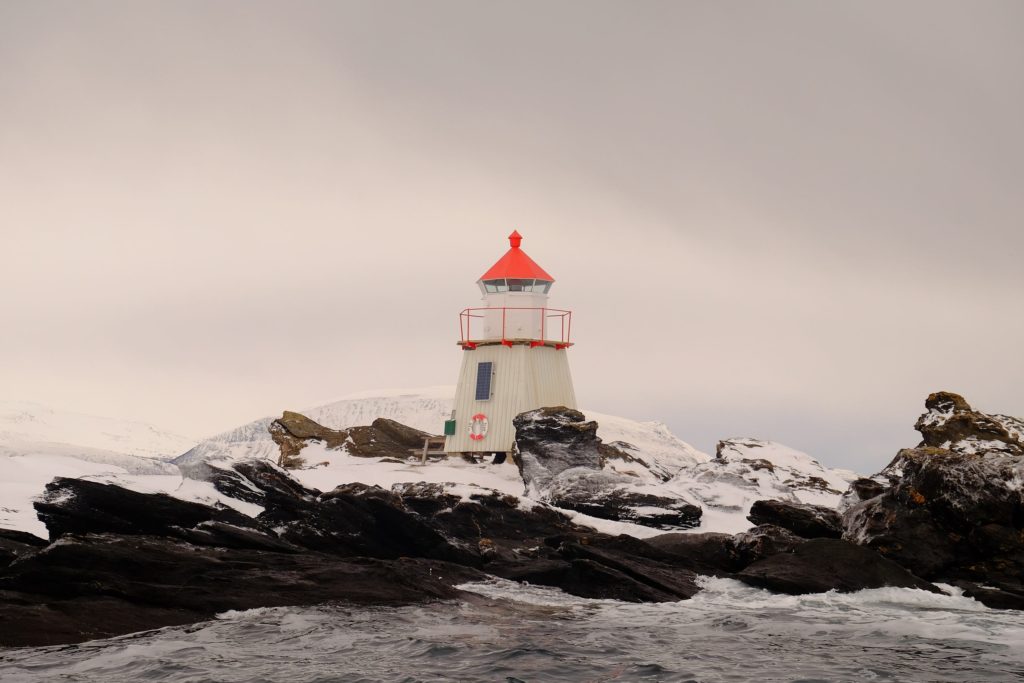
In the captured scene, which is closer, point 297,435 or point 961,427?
point 961,427

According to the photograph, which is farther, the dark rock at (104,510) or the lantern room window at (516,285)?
the lantern room window at (516,285)

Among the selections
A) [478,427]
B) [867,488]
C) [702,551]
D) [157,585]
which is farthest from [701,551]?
[478,427]

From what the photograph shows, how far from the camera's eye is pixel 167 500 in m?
24.2

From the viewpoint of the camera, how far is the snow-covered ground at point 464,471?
28203mm

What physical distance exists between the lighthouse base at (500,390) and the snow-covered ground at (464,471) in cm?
110

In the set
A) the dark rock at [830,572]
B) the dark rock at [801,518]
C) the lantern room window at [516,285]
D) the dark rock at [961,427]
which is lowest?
the dark rock at [830,572]

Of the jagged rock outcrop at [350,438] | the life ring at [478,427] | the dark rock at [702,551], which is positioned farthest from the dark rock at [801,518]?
the jagged rock outcrop at [350,438]

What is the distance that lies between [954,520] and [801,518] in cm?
414

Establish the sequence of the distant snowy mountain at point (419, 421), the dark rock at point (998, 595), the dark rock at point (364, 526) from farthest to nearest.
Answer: the distant snowy mountain at point (419, 421), the dark rock at point (364, 526), the dark rock at point (998, 595)

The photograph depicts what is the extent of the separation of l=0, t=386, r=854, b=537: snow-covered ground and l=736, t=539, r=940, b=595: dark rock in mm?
5479

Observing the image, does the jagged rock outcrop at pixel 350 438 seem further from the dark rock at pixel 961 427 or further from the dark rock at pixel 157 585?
the dark rock at pixel 157 585

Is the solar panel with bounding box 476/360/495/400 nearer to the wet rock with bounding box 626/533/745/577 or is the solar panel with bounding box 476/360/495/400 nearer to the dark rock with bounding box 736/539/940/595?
the wet rock with bounding box 626/533/745/577

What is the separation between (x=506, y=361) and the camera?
44500mm

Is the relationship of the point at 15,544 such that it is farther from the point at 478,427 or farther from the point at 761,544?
the point at 478,427
